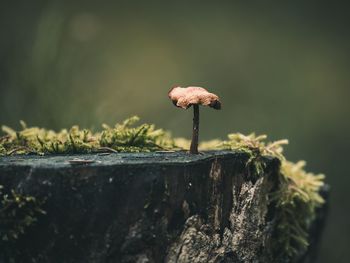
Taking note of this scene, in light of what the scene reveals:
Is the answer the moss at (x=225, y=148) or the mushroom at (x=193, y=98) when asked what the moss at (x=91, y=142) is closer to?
the moss at (x=225, y=148)

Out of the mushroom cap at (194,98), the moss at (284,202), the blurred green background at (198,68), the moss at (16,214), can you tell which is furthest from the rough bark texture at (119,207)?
the blurred green background at (198,68)

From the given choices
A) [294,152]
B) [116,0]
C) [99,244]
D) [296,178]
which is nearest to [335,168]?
[294,152]

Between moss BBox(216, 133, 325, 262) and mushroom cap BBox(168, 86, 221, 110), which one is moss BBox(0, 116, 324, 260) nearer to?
moss BBox(216, 133, 325, 262)

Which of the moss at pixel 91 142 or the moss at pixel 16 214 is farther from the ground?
the moss at pixel 91 142

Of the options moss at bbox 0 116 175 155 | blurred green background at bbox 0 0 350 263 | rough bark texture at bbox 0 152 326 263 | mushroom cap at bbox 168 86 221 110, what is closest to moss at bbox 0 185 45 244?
rough bark texture at bbox 0 152 326 263

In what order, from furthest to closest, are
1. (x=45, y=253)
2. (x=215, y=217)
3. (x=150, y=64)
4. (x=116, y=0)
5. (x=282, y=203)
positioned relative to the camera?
(x=116, y=0)
(x=150, y=64)
(x=282, y=203)
(x=215, y=217)
(x=45, y=253)

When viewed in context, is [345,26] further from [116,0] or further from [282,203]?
[282,203]
